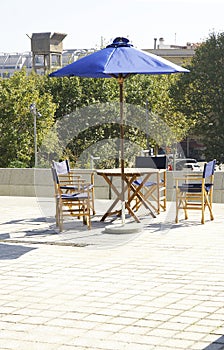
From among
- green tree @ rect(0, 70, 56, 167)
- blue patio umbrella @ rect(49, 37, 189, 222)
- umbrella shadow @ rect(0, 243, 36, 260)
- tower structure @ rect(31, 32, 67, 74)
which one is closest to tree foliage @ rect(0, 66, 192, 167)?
green tree @ rect(0, 70, 56, 167)

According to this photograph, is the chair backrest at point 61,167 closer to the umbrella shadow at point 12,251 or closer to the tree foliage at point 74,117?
the umbrella shadow at point 12,251

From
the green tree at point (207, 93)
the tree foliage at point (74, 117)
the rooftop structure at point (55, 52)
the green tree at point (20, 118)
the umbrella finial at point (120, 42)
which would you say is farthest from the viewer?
the rooftop structure at point (55, 52)

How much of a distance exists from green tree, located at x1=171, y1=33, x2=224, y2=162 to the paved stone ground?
2435cm

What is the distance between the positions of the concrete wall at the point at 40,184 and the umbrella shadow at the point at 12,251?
4.21 meters

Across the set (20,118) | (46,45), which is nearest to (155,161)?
(20,118)

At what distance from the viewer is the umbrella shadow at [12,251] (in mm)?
7977

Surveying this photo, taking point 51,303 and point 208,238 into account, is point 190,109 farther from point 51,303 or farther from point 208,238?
point 51,303

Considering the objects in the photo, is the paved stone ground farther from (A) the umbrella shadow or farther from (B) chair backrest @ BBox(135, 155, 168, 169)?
(B) chair backrest @ BBox(135, 155, 168, 169)

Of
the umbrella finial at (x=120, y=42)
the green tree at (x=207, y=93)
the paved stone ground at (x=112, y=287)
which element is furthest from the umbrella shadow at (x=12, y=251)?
the green tree at (x=207, y=93)

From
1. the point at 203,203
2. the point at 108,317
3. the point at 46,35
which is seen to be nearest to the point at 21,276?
the point at 108,317

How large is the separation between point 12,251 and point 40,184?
18.7 ft

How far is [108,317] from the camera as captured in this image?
5.38m

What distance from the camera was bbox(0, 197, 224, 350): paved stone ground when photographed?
16.0 feet

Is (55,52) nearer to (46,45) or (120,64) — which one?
(46,45)
